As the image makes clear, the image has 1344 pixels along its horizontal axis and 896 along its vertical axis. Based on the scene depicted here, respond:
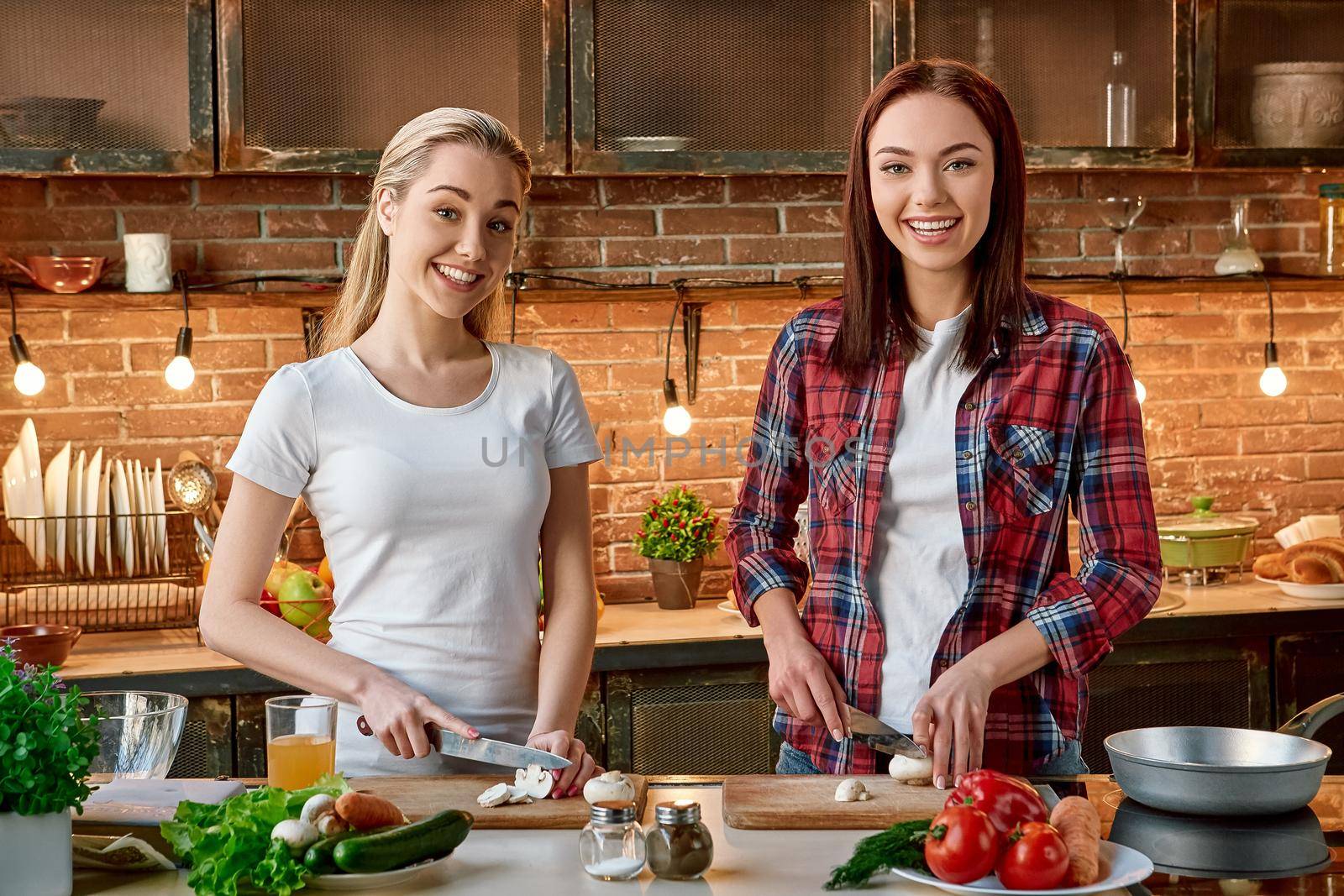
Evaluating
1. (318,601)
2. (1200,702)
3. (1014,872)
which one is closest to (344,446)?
(1014,872)

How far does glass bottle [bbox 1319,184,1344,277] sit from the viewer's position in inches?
135

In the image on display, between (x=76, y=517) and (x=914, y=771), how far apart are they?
2043 millimetres

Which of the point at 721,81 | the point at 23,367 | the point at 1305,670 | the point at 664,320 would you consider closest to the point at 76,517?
the point at 23,367

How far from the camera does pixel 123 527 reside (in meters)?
2.97

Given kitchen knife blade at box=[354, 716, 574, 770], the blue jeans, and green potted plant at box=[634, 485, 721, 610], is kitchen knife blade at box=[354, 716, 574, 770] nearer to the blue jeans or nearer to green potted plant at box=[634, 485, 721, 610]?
the blue jeans

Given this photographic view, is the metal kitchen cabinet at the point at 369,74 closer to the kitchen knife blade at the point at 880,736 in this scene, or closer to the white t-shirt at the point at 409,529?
the white t-shirt at the point at 409,529

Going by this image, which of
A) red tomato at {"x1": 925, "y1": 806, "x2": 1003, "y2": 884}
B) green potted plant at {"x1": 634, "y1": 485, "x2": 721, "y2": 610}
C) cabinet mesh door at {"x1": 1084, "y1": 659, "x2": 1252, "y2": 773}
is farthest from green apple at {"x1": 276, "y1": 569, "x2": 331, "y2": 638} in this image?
red tomato at {"x1": 925, "y1": 806, "x2": 1003, "y2": 884}

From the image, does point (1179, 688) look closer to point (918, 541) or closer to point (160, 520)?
point (918, 541)

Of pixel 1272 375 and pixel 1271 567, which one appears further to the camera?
pixel 1272 375

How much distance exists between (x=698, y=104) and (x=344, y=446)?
1634 millimetres

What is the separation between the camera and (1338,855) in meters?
1.35

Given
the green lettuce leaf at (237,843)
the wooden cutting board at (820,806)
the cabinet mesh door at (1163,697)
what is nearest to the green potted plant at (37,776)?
the green lettuce leaf at (237,843)

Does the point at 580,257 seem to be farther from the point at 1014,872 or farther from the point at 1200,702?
the point at 1014,872

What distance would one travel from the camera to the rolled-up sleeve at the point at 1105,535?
1.63m
